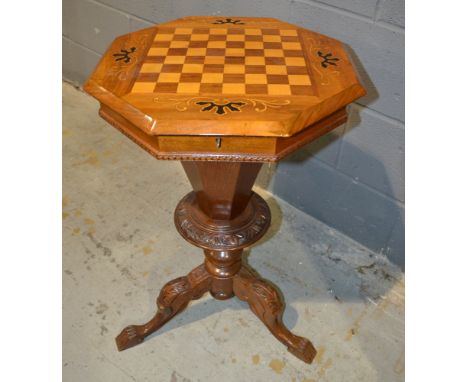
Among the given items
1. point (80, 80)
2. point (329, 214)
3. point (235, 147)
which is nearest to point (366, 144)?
point (329, 214)

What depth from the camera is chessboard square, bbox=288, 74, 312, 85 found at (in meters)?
1.08

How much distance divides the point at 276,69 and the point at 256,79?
0.08 m

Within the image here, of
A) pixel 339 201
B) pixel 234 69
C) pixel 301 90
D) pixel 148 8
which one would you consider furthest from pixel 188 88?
pixel 148 8

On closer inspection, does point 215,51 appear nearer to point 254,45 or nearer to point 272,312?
point 254,45

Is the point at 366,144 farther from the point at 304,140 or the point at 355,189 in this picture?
the point at 304,140

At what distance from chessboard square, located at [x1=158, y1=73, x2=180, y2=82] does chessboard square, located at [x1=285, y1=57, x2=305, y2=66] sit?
0.30 m

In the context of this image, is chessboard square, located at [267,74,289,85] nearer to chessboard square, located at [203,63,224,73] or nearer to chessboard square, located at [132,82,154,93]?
chessboard square, located at [203,63,224,73]

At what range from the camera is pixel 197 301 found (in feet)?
5.72

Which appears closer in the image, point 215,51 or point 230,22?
point 215,51

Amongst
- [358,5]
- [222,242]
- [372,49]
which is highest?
[358,5]

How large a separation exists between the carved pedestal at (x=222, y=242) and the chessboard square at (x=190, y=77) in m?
0.21

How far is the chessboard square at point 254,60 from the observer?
45.8 inches

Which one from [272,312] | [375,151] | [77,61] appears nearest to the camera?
[272,312]

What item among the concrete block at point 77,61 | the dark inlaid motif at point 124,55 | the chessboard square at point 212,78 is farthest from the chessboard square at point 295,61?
the concrete block at point 77,61
